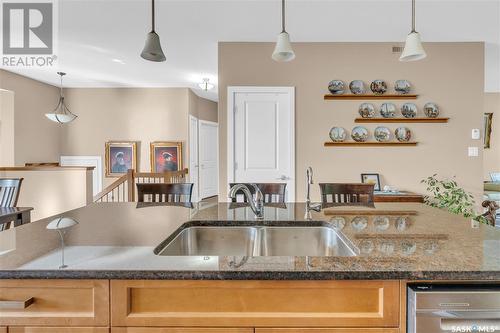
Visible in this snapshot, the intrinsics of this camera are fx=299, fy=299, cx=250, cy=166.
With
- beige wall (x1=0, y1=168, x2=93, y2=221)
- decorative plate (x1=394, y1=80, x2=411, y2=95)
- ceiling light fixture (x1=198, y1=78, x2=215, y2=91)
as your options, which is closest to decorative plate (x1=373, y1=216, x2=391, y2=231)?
decorative plate (x1=394, y1=80, x2=411, y2=95)

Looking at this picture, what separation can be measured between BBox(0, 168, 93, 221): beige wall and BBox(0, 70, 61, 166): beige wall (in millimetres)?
1018

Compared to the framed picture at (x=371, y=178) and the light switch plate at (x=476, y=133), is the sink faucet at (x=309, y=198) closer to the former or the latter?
the framed picture at (x=371, y=178)

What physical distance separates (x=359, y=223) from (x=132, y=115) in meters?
5.83

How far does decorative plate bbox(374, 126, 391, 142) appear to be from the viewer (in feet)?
12.4

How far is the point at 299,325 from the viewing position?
0.89m

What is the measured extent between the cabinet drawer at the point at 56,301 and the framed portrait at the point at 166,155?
5.45 meters

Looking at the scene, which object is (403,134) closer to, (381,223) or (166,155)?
(381,223)

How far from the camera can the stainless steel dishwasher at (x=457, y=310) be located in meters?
0.84

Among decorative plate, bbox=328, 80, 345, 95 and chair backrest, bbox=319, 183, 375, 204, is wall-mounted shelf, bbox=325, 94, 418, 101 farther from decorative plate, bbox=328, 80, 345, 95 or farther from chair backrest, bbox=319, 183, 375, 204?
chair backrest, bbox=319, 183, 375, 204

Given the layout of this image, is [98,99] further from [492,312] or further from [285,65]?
[492,312]

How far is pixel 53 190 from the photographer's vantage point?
4.65 m

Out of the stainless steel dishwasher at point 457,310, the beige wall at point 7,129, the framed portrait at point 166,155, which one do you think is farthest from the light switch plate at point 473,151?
the beige wall at point 7,129

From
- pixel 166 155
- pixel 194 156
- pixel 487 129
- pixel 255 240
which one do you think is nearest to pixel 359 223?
pixel 255 240

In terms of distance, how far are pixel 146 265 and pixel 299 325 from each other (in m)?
0.49
